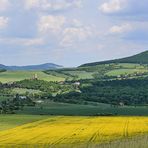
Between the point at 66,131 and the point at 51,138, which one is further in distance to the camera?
the point at 66,131

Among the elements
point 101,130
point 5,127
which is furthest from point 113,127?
point 5,127

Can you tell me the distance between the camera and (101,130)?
12688 centimetres

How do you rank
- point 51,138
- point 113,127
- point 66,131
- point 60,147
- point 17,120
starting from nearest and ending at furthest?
1. point 60,147
2. point 51,138
3. point 66,131
4. point 113,127
5. point 17,120

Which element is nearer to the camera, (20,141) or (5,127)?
(20,141)

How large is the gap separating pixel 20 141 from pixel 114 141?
56.8 feet

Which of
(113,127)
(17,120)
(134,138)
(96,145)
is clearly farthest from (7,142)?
(17,120)

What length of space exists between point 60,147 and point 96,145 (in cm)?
622

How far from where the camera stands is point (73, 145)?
9644 centimetres

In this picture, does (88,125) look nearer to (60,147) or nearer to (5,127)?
(5,127)

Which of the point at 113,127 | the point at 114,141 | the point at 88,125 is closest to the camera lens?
the point at 114,141

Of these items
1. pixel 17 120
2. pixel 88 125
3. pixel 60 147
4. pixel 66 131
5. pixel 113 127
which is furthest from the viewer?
pixel 17 120

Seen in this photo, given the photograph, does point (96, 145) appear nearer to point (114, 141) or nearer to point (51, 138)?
point (114, 141)

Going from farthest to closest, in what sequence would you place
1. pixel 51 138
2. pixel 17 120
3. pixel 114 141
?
pixel 17 120, pixel 51 138, pixel 114 141

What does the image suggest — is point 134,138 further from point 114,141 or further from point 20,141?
point 20,141
